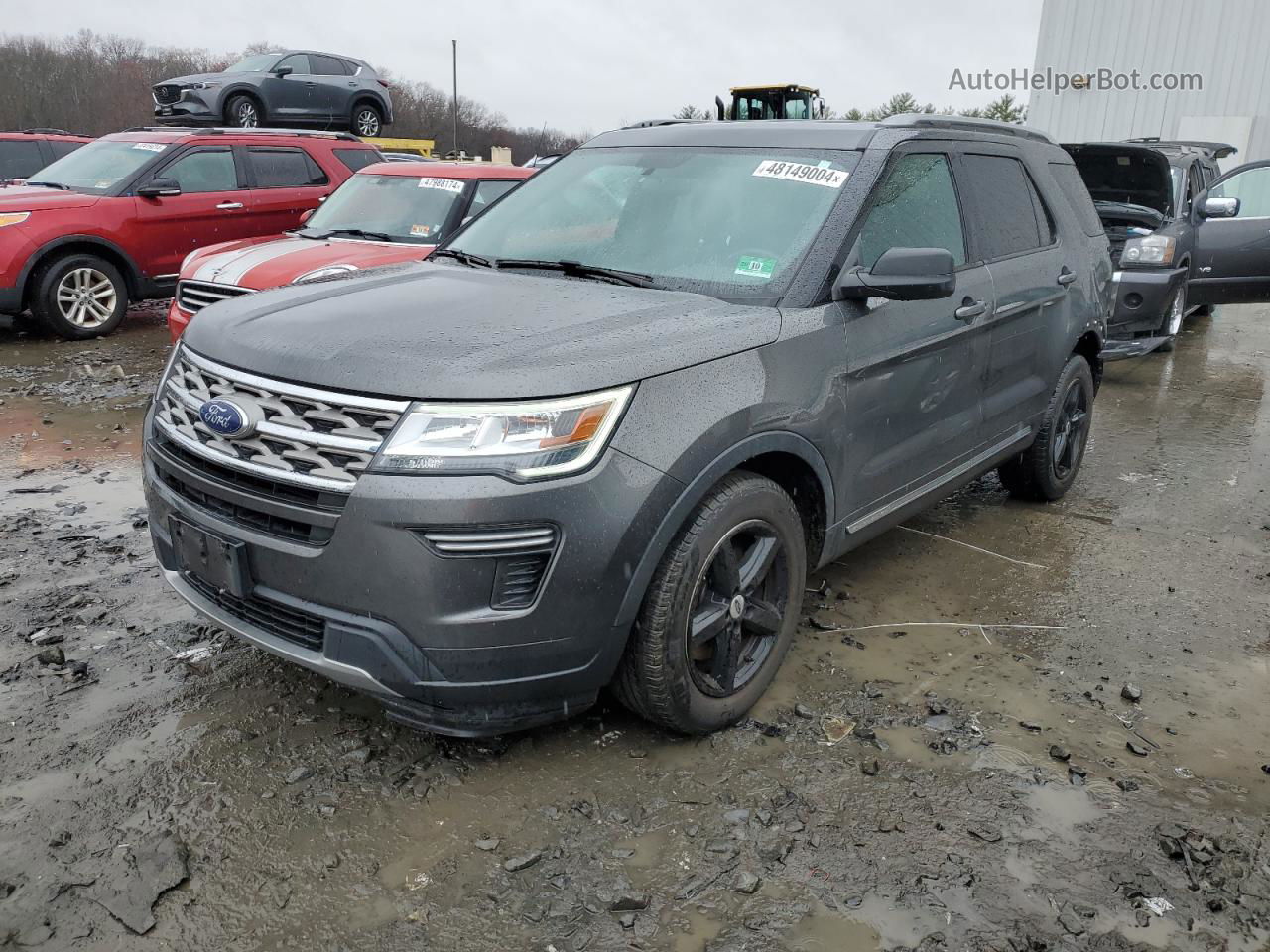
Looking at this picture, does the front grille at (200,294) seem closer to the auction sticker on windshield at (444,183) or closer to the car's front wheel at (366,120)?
the auction sticker on windshield at (444,183)

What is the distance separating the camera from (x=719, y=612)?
2891 mm

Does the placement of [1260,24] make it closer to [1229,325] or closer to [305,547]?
[1229,325]

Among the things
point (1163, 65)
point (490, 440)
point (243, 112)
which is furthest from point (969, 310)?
point (1163, 65)

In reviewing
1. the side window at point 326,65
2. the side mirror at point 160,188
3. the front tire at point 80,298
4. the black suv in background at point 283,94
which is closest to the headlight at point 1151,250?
the side mirror at point 160,188

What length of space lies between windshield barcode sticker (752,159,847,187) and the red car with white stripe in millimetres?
3401

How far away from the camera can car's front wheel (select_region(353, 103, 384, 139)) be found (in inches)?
663

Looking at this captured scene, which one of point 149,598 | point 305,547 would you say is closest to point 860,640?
point 305,547

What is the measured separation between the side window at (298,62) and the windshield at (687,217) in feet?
44.3

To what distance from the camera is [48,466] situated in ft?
17.9

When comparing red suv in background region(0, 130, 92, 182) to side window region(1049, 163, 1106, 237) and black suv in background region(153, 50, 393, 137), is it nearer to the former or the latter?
black suv in background region(153, 50, 393, 137)

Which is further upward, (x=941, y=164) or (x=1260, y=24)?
(x=1260, y=24)

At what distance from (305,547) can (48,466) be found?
12.6 feet

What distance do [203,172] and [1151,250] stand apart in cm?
853

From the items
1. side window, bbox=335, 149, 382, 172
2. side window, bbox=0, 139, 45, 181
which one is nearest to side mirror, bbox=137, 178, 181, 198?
side window, bbox=335, 149, 382, 172
